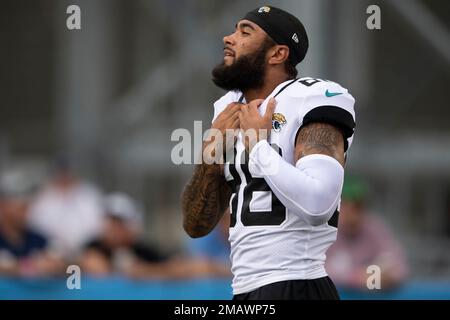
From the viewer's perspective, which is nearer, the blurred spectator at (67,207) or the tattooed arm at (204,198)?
the tattooed arm at (204,198)

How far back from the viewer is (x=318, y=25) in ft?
30.9

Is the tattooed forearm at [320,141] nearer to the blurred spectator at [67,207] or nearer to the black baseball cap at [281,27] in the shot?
the black baseball cap at [281,27]

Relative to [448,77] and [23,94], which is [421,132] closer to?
[448,77]

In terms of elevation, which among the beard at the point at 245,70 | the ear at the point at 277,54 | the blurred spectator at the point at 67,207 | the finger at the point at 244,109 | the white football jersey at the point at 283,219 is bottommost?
the blurred spectator at the point at 67,207

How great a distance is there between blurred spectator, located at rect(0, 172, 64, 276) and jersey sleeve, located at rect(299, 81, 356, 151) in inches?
187

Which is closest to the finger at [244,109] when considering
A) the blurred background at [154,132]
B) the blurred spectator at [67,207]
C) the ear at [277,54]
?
the ear at [277,54]

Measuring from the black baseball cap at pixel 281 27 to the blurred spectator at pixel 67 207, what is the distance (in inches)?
256

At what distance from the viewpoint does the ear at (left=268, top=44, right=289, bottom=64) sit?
5094 mm

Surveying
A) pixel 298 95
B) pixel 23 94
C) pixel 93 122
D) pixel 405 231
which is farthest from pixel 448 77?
pixel 298 95

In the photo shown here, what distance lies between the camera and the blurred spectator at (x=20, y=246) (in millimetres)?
9086

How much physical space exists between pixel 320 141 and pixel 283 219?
1.30ft

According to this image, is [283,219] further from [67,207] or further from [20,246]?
[67,207]

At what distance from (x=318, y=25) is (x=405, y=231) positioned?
3.60 meters

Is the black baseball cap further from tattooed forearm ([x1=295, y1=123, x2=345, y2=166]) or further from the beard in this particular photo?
tattooed forearm ([x1=295, y1=123, x2=345, y2=166])
